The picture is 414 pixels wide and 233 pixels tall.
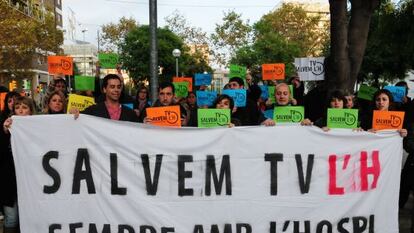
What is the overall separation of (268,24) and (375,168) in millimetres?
36313

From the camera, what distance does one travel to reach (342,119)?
4.80 meters

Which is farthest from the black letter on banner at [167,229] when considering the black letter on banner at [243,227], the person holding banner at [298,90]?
the person holding banner at [298,90]

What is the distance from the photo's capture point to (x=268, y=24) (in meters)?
40.1

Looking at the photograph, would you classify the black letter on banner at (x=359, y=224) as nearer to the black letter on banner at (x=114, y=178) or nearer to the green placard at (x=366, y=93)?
the black letter on banner at (x=114, y=178)

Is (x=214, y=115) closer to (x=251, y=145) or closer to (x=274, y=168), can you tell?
(x=251, y=145)

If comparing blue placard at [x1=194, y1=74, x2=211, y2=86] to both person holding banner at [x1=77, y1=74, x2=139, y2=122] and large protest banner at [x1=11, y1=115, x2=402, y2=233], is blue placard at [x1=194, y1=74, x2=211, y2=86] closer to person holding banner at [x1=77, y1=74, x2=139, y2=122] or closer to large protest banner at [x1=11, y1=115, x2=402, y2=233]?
person holding banner at [x1=77, y1=74, x2=139, y2=122]

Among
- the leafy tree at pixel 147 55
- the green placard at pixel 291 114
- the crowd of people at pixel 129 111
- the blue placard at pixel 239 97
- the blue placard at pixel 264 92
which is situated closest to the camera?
the crowd of people at pixel 129 111

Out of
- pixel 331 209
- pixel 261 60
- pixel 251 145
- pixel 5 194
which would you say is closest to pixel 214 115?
pixel 251 145

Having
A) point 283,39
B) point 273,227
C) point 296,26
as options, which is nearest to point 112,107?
point 273,227

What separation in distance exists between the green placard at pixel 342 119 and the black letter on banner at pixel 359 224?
85 cm

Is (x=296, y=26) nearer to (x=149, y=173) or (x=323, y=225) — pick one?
(x=323, y=225)

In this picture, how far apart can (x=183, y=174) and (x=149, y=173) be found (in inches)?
12.0

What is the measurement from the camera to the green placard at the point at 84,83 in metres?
7.14

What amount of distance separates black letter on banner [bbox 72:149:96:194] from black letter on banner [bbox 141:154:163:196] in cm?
48
